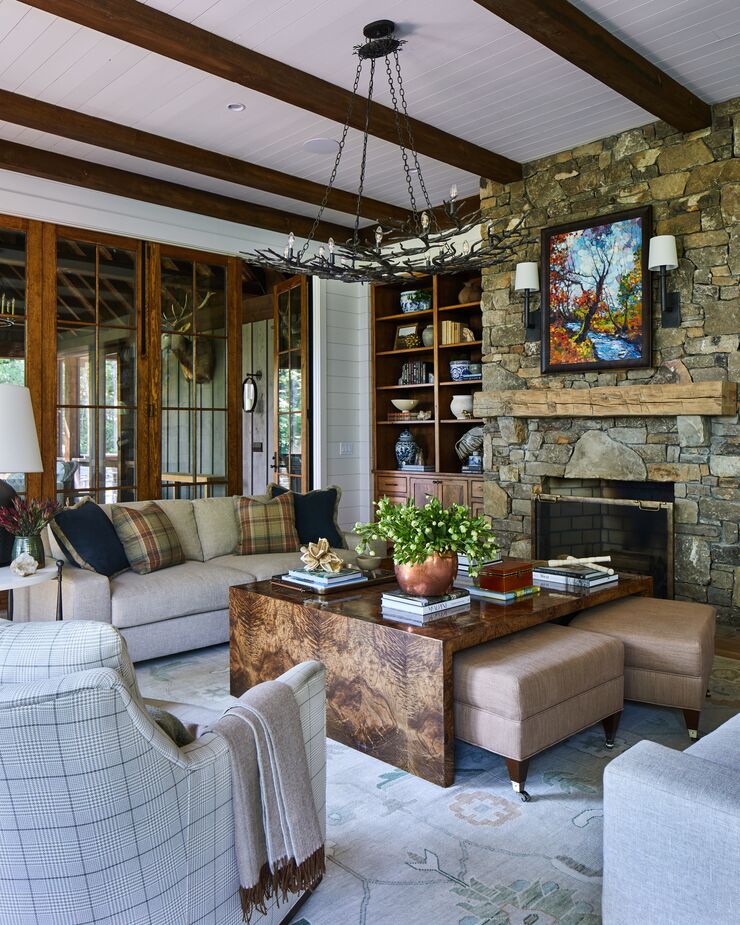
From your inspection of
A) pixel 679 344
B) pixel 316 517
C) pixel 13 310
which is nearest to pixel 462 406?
pixel 316 517

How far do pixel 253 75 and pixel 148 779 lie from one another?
11.6 feet

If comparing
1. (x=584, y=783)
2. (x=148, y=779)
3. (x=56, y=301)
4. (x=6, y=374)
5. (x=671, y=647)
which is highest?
(x=56, y=301)

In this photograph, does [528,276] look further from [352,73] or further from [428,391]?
[428,391]

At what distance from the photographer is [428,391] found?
705cm

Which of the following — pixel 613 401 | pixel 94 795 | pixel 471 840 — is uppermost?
pixel 613 401

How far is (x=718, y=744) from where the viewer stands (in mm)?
1817

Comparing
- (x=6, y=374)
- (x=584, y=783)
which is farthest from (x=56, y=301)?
(x=584, y=783)

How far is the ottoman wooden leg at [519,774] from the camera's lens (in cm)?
243

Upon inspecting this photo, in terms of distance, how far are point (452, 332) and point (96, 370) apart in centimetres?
290

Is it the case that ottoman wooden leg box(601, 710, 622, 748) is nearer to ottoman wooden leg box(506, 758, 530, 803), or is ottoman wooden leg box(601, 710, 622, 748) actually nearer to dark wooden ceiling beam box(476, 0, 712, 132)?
ottoman wooden leg box(506, 758, 530, 803)

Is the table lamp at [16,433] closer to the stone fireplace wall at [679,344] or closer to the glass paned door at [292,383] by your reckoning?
the glass paned door at [292,383]

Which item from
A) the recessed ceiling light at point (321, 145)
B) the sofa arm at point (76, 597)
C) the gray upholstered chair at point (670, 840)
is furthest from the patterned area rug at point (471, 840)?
the recessed ceiling light at point (321, 145)

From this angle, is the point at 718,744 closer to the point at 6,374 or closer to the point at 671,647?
the point at 671,647

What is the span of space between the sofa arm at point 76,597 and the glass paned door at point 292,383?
300 cm
